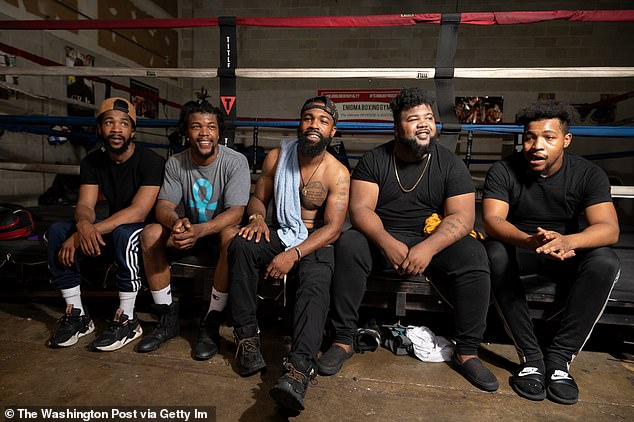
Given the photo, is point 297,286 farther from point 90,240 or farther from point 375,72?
point 375,72

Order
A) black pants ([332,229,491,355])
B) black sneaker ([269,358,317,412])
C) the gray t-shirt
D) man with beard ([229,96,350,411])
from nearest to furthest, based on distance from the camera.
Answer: black sneaker ([269,358,317,412])
man with beard ([229,96,350,411])
black pants ([332,229,491,355])
the gray t-shirt

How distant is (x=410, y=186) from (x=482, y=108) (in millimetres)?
5533

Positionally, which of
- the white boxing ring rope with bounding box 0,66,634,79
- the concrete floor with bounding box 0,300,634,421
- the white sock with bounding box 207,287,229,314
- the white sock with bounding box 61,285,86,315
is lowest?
the concrete floor with bounding box 0,300,634,421

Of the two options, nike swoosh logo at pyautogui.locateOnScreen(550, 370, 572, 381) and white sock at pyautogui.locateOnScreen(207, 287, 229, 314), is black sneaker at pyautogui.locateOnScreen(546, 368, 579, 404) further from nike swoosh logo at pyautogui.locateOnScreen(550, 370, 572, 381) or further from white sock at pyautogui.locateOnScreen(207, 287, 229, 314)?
white sock at pyautogui.locateOnScreen(207, 287, 229, 314)

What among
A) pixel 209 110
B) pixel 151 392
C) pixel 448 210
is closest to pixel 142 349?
pixel 151 392

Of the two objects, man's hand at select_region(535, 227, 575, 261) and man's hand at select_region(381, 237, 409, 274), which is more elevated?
man's hand at select_region(535, 227, 575, 261)

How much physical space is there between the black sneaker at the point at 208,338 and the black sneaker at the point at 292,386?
0.48m

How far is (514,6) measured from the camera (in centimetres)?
656

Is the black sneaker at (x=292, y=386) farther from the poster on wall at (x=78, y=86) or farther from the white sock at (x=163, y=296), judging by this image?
the poster on wall at (x=78, y=86)

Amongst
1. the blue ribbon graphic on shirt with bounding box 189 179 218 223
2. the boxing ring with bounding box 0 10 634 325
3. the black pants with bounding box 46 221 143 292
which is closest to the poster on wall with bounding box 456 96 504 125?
the boxing ring with bounding box 0 10 634 325

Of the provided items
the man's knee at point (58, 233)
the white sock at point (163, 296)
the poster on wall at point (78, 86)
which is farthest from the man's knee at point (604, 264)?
Answer: the poster on wall at point (78, 86)

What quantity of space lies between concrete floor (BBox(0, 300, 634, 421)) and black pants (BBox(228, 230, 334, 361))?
218mm

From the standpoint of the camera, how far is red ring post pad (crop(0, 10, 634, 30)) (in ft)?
7.43

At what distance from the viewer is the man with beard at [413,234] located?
1.74m
